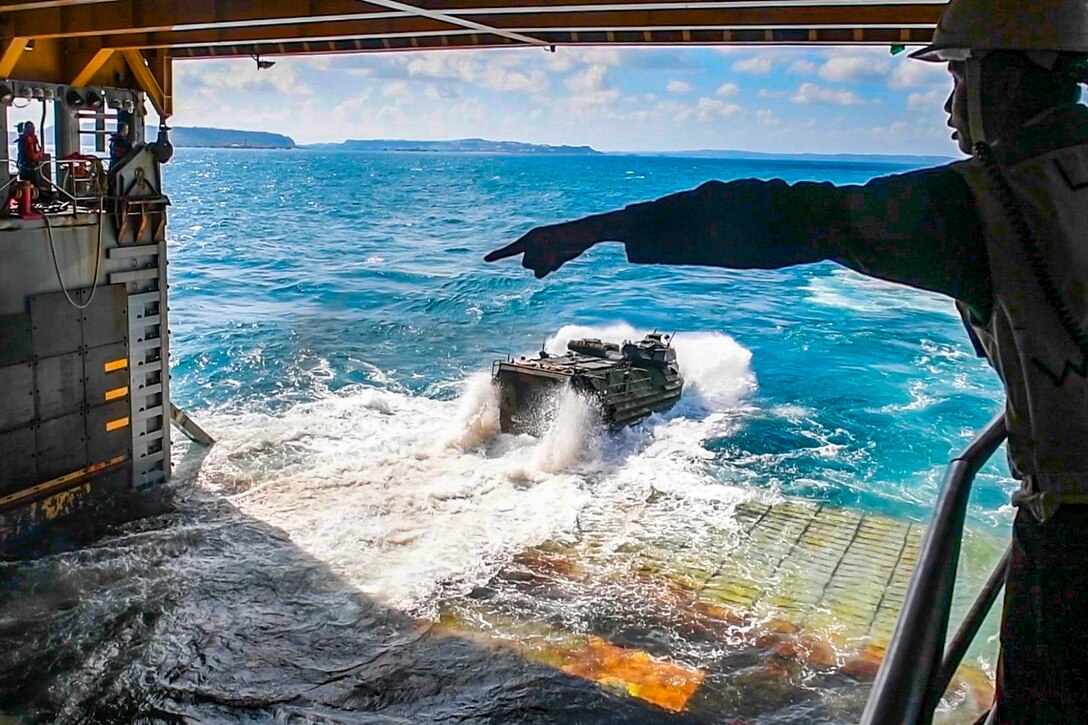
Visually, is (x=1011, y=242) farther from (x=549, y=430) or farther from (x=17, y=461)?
(x=549, y=430)

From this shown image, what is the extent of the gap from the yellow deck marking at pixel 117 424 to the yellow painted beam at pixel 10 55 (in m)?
5.60

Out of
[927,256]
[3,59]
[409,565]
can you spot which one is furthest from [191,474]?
[927,256]

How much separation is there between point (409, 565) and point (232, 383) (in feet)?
47.3

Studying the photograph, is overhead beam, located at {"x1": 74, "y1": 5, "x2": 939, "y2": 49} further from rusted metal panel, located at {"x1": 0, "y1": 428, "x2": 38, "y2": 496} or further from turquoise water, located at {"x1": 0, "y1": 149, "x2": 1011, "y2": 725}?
rusted metal panel, located at {"x1": 0, "y1": 428, "x2": 38, "y2": 496}

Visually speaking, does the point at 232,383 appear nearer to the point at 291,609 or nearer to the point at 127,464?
the point at 127,464

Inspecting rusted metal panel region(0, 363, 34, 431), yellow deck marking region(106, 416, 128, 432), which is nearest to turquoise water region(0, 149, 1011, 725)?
yellow deck marking region(106, 416, 128, 432)

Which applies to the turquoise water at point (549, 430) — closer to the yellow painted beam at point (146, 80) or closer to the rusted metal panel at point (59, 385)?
the rusted metal panel at point (59, 385)

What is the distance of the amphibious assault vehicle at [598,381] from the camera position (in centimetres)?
2173

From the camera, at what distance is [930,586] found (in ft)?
5.40

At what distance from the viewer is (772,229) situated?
178cm

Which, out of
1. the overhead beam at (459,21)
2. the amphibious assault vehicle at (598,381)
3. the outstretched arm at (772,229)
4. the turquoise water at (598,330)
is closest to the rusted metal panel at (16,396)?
the overhead beam at (459,21)

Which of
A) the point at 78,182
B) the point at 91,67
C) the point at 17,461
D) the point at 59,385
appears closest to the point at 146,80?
the point at 91,67

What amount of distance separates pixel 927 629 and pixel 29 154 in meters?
16.3

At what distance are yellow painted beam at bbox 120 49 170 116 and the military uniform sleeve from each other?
1773 cm
